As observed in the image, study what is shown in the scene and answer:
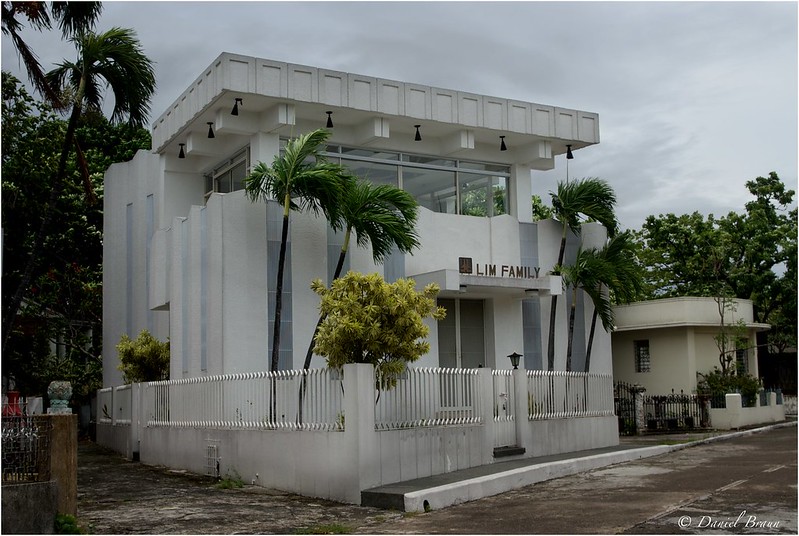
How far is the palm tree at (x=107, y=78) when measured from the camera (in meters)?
18.0

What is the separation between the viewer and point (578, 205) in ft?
72.9

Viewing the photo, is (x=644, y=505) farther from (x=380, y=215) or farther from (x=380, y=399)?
(x=380, y=215)

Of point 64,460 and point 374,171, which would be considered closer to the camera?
point 64,460

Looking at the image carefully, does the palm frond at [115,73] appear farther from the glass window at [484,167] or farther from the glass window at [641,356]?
the glass window at [641,356]

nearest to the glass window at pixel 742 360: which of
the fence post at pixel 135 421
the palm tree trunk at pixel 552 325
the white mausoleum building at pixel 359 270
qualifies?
the white mausoleum building at pixel 359 270

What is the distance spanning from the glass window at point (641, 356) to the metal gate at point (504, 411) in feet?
48.6

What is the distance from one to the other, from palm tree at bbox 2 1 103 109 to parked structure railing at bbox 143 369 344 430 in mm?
6071

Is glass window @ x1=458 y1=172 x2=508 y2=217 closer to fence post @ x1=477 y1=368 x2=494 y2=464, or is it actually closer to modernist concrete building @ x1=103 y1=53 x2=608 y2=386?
modernist concrete building @ x1=103 y1=53 x2=608 y2=386

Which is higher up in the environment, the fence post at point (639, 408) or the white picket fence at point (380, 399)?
the white picket fence at point (380, 399)

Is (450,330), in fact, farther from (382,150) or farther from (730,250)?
(730,250)

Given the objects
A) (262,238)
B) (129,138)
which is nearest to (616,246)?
(262,238)

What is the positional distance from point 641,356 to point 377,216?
53.2 feet

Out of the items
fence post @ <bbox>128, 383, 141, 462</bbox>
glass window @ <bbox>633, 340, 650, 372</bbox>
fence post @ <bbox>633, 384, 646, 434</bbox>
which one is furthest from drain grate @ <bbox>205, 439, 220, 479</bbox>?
glass window @ <bbox>633, 340, 650, 372</bbox>

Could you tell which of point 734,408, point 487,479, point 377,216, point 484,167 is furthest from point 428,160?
point 734,408
